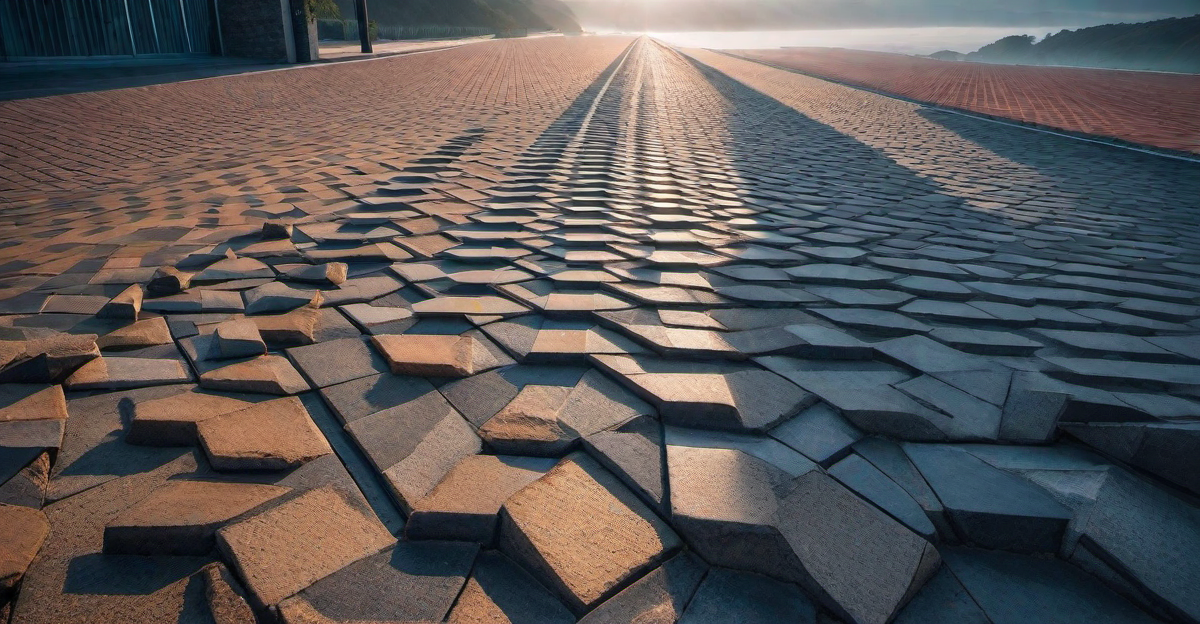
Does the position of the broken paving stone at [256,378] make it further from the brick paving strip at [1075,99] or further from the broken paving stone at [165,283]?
the brick paving strip at [1075,99]

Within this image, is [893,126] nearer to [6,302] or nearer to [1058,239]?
[1058,239]

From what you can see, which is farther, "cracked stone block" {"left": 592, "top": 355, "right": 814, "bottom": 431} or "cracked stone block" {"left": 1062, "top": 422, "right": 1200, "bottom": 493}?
"cracked stone block" {"left": 592, "top": 355, "right": 814, "bottom": 431}

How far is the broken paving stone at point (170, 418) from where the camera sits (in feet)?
4.73

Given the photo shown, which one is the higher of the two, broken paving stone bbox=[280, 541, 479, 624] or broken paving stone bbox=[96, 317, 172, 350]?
broken paving stone bbox=[96, 317, 172, 350]

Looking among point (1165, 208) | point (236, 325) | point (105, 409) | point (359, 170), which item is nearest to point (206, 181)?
point (359, 170)

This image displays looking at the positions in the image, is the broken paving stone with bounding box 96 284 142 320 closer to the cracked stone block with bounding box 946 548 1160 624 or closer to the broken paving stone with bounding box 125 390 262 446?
the broken paving stone with bounding box 125 390 262 446

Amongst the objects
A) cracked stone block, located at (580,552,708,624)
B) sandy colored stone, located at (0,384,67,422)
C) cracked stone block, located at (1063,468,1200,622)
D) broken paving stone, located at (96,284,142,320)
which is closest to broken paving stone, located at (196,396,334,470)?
sandy colored stone, located at (0,384,67,422)

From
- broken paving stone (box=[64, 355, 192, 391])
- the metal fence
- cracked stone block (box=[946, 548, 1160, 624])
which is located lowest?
cracked stone block (box=[946, 548, 1160, 624])

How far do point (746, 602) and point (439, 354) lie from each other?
116 cm

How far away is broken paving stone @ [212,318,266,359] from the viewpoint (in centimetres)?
186

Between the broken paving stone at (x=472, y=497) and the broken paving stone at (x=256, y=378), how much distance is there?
0.64 m

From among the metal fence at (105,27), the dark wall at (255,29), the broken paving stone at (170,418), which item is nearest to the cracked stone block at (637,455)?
the broken paving stone at (170,418)

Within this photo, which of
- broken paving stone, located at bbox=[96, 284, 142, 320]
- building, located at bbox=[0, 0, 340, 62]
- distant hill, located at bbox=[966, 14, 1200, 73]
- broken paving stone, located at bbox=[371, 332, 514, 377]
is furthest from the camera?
distant hill, located at bbox=[966, 14, 1200, 73]

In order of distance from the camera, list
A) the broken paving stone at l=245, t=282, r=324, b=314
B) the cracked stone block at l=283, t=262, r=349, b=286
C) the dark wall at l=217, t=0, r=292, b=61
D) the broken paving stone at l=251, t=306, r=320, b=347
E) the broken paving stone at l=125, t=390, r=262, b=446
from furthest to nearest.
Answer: the dark wall at l=217, t=0, r=292, b=61 → the cracked stone block at l=283, t=262, r=349, b=286 → the broken paving stone at l=245, t=282, r=324, b=314 → the broken paving stone at l=251, t=306, r=320, b=347 → the broken paving stone at l=125, t=390, r=262, b=446
